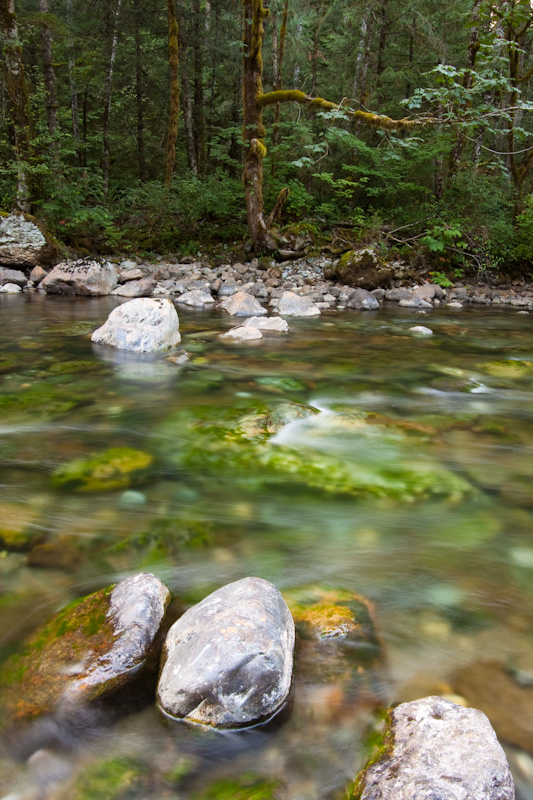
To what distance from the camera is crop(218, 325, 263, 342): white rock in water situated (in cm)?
720

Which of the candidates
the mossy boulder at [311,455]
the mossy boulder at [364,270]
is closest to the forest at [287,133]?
the mossy boulder at [364,270]

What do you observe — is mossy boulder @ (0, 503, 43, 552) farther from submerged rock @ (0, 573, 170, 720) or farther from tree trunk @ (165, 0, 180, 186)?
tree trunk @ (165, 0, 180, 186)

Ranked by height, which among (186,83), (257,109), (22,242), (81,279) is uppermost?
(186,83)

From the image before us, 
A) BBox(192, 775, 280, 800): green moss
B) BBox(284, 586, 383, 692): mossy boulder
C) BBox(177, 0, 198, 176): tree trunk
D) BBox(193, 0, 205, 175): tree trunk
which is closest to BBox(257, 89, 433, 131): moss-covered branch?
BBox(177, 0, 198, 176): tree trunk

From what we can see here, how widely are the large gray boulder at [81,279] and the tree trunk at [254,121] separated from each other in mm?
3982

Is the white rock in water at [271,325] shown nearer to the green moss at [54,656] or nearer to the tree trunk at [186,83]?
the green moss at [54,656]

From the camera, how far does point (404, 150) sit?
15.4 meters

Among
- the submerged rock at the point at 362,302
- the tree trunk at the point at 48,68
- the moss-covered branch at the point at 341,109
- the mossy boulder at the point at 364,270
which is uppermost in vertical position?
the tree trunk at the point at 48,68

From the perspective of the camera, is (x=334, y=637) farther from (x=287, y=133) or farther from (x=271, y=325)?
(x=287, y=133)

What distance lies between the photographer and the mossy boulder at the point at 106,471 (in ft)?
9.93

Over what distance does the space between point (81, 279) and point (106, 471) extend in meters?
8.94

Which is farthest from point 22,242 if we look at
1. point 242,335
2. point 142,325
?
point 242,335

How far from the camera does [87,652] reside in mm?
1695

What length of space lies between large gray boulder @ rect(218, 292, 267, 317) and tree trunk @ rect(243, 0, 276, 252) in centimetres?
434
